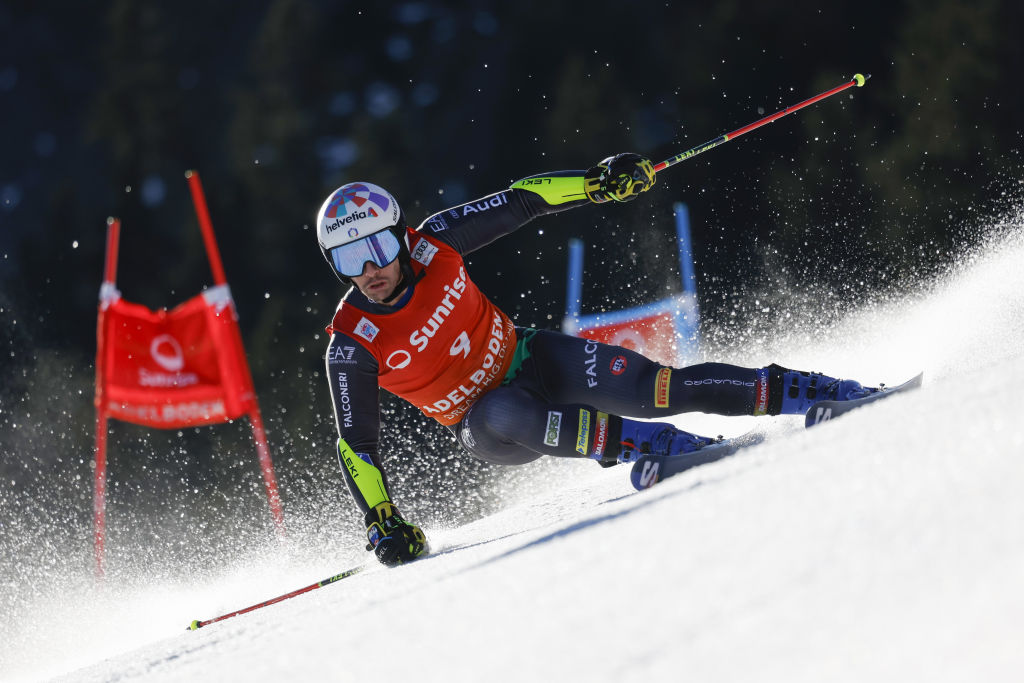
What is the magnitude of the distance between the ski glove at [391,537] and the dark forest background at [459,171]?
296cm

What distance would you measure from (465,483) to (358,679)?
16.7ft

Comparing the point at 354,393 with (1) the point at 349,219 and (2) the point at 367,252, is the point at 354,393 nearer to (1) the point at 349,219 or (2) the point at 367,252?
(2) the point at 367,252

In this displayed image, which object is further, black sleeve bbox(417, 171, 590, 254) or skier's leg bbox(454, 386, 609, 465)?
black sleeve bbox(417, 171, 590, 254)

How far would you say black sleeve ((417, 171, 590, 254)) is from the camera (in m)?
3.54

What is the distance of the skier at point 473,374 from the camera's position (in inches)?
118

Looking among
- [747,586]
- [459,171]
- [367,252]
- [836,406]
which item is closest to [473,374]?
[367,252]

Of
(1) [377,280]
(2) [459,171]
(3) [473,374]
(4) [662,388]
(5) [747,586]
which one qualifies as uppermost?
(2) [459,171]

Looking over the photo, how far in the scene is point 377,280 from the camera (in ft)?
10.5

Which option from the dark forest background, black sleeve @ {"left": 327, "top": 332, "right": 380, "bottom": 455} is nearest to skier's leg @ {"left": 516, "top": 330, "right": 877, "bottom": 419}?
black sleeve @ {"left": 327, "top": 332, "right": 380, "bottom": 455}

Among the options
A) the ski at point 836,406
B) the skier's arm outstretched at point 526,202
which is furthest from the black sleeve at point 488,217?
the ski at point 836,406

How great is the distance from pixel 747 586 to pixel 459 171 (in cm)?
841

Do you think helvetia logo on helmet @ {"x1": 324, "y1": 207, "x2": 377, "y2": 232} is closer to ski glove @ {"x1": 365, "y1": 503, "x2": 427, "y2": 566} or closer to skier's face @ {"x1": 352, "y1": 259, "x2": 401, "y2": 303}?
skier's face @ {"x1": 352, "y1": 259, "x2": 401, "y2": 303}

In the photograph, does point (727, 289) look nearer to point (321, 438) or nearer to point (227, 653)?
point (321, 438)

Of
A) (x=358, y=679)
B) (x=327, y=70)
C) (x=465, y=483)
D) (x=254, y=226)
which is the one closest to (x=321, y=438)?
(x=465, y=483)
